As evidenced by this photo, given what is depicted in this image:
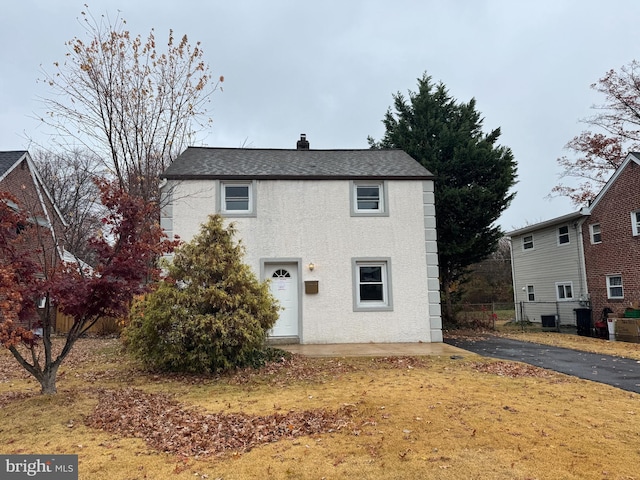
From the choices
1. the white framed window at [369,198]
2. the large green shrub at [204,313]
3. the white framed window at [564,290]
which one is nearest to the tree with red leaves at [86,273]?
the large green shrub at [204,313]

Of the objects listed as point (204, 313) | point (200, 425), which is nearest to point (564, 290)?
point (204, 313)

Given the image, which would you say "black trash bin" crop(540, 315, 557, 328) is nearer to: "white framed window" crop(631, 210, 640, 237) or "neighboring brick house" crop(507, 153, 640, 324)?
"neighboring brick house" crop(507, 153, 640, 324)

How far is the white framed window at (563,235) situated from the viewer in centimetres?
1909

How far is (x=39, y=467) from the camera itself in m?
3.82

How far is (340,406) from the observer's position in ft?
18.3

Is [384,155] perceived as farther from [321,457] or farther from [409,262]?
[321,457]

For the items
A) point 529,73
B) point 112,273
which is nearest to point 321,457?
point 112,273

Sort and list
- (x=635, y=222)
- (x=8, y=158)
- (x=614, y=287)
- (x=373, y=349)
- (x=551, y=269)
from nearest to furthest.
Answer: (x=373, y=349), (x=635, y=222), (x=8, y=158), (x=614, y=287), (x=551, y=269)

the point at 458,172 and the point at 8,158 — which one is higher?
the point at 8,158

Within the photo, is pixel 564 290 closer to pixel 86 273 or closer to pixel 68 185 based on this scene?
pixel 86 273

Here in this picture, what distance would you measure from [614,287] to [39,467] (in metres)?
18.9

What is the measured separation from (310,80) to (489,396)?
14898 mm

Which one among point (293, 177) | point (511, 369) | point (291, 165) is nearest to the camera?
point (511, 369)

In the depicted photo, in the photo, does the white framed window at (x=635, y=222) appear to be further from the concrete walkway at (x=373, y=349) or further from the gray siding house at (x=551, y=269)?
the concrete walkway at (x=373, y=349)
